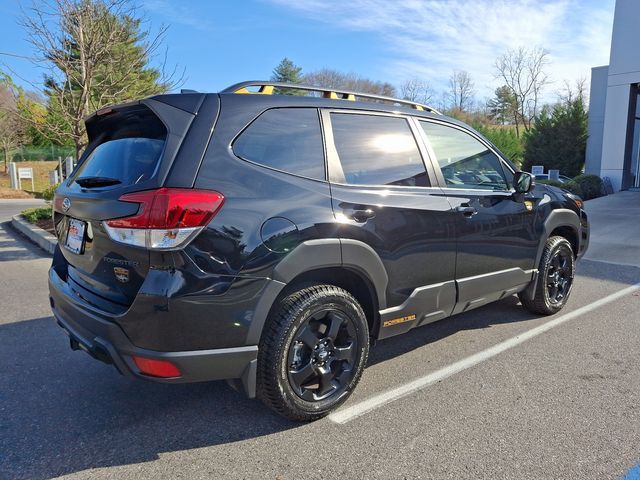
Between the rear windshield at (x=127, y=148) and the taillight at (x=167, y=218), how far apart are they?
0.22m

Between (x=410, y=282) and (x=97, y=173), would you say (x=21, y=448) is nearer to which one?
(x=97, y=173)

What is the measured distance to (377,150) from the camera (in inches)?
130

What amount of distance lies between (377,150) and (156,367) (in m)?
1.93

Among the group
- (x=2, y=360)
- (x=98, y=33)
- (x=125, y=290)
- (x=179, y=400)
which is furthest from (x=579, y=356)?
(x=98, y=33)

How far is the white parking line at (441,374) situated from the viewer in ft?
9.92

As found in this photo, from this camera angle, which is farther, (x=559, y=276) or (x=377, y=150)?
(x=559, y=276)

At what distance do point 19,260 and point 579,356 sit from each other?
25.6ft

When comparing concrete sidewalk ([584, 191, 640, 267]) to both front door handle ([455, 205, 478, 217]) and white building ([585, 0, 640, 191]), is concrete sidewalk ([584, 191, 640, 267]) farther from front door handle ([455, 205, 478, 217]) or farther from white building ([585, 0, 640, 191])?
front door handle ([455, 205, 478, 217])

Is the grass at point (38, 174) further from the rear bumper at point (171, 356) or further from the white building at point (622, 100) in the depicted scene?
the rear bumper at point (171, 356)

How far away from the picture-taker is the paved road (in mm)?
2484

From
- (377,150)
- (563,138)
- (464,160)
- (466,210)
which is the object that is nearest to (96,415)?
(377,150)

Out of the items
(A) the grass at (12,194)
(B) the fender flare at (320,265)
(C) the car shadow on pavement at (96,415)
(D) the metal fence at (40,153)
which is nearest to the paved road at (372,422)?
(C) the car shadow on pavement at (96,415)

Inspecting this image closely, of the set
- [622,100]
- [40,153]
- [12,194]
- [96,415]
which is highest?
[622,100]

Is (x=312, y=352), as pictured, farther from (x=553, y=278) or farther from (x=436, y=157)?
(x=553, y=278)
